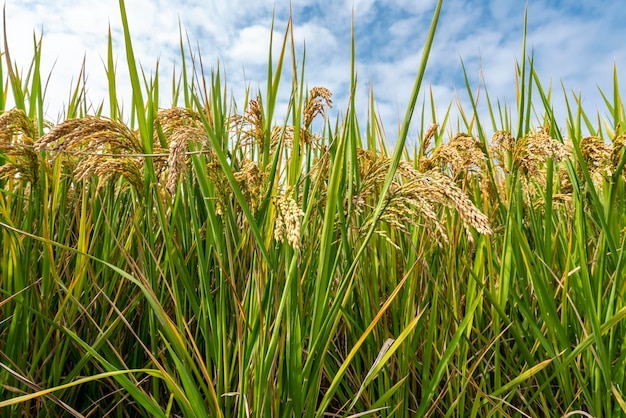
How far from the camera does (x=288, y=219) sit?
0.88 metres

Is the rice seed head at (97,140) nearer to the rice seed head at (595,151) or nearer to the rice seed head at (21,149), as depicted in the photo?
the rice seed head at (21,149)

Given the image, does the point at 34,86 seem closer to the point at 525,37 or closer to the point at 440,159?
the point at 440,159

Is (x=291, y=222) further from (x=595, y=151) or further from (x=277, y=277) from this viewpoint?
(x=595, y=151)

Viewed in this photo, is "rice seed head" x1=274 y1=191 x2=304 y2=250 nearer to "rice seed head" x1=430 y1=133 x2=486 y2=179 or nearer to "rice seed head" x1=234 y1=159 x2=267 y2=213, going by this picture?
"rice seed head" x1=234 y1=159 x2=267 y2=213

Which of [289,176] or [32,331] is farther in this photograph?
[32,331]

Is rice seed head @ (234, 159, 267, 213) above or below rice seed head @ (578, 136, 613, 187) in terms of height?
below

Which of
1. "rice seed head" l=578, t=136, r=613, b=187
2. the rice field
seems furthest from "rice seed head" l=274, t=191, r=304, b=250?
"rice seed head" l=578, t=136, r=613, b=187

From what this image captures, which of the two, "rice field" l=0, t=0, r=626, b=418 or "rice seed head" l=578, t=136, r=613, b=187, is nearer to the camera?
"rice field" l=0, t=0, r=626, b=418

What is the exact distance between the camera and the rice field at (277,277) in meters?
1.14

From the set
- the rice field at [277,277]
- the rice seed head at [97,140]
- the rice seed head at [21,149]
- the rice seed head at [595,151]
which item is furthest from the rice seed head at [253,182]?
the rice seed head at [595,151]

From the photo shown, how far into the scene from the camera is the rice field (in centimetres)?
114

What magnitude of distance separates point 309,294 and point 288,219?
1.90 feet

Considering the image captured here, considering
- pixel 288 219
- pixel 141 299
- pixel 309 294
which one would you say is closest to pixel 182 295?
pixel 141 299

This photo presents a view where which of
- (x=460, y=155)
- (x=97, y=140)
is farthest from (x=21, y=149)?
(x=460, y=155)
